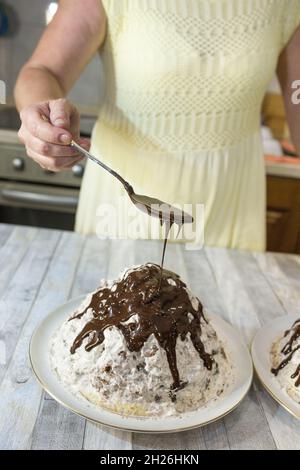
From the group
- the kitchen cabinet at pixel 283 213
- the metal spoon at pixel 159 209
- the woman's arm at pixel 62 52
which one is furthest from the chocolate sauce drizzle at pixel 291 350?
the kitchen cabinet at pixel 283 213

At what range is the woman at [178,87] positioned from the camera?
1.12 meters

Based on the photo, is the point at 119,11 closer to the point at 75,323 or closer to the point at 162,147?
the point at 162,147

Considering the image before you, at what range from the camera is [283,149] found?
2.16m

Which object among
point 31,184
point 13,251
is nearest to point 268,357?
point 13,251

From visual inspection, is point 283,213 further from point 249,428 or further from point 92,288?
point 249,428

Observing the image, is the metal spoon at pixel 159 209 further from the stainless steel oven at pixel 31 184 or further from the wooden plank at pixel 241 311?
the stainless steel oven at pixel 31 184

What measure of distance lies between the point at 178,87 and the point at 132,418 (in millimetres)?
786

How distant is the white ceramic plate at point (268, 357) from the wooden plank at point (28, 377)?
35 centimetres

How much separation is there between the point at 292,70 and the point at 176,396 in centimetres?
95

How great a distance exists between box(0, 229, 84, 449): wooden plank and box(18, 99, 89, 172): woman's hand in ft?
0.88

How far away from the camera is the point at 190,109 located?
119 centimetres

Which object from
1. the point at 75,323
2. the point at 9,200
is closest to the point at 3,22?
the point at 9,200

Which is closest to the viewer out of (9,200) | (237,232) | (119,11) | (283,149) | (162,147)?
(119,11)

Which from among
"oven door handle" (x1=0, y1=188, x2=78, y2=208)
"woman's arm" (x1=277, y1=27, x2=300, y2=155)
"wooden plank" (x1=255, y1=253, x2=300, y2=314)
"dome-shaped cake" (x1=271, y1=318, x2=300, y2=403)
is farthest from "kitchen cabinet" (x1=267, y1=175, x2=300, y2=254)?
"dome-shaped cake" (x1=271, y1=318, x2=300, y2=403)
